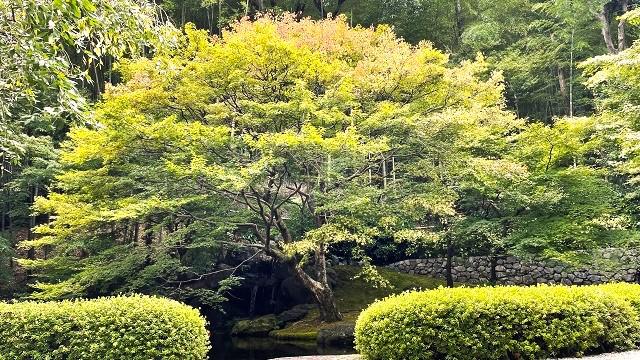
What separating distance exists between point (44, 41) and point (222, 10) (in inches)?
685

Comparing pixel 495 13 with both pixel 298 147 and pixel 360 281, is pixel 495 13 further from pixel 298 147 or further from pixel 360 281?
pixel 298 147

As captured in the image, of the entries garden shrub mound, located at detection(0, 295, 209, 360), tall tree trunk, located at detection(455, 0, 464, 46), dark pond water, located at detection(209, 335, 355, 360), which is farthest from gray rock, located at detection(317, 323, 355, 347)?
tall tree trunk, located at detection(455, 0, 464, 46)

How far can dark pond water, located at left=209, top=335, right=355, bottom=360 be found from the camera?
34.5ft

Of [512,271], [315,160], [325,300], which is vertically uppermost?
[315,160]

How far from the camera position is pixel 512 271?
15.6m

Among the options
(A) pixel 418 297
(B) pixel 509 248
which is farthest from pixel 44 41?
(B) pixel 509 248

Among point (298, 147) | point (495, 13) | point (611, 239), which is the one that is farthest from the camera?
point (495, 13)

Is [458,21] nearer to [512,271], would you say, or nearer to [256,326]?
[512,271]

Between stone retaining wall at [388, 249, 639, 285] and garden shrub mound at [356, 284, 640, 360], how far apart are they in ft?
28.9

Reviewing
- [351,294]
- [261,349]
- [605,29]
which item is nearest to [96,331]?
[261,349]

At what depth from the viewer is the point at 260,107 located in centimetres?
991

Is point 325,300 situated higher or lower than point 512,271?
lower

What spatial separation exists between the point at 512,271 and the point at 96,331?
44.3ft

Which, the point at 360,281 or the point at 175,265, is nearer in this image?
the point at 175,265
